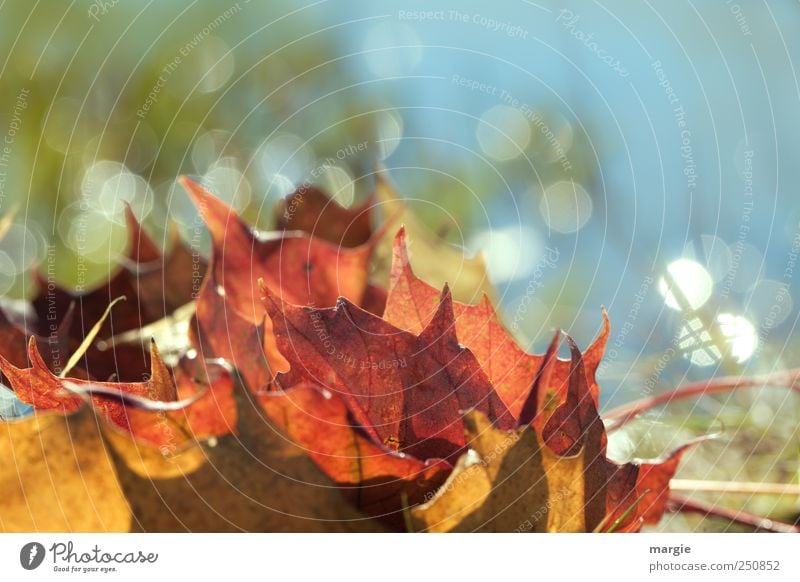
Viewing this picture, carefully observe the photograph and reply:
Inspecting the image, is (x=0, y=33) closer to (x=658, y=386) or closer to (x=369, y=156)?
(x=369, y=156)

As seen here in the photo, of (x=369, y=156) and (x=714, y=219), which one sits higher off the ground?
(x=369, y=156)

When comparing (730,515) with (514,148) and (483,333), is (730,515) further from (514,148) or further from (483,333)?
(514,148)

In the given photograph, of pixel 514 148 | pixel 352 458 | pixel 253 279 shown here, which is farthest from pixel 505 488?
pixel 514 148

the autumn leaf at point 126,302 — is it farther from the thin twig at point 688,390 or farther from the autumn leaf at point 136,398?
the thin twig at point 688,390
